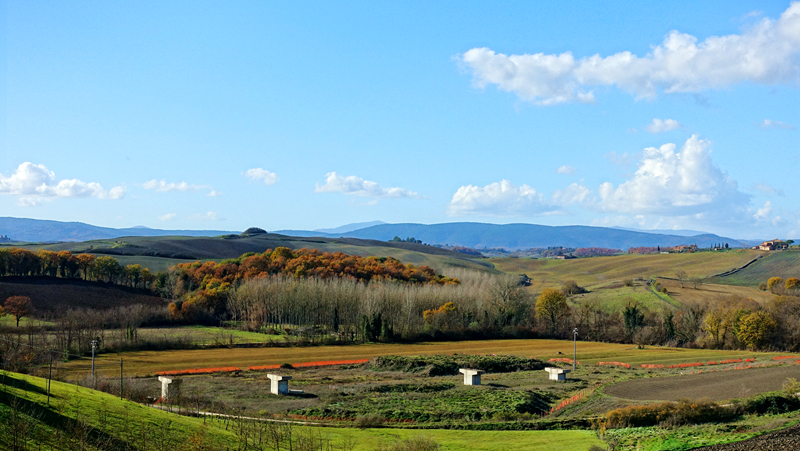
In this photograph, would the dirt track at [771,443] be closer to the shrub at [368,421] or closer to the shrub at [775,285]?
the shrub at [368,421]

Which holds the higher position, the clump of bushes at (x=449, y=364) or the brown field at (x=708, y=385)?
the brown field at (x=708, y=385)

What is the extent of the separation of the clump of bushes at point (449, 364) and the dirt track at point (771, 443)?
1509 inches

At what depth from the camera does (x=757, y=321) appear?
89750 mm

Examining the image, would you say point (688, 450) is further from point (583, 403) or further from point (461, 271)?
point (461, 271)

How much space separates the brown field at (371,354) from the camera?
66.8m

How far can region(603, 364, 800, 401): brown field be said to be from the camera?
4485 centimetres

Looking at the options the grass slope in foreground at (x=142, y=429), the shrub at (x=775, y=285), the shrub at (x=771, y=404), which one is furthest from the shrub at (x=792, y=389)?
the shrub at (x=775, y=285)

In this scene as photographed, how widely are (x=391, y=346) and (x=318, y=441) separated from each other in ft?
213

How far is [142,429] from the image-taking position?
2522cm

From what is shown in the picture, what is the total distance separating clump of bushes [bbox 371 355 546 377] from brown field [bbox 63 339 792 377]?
10.1m

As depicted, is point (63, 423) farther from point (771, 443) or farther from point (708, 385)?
point (708, 385)

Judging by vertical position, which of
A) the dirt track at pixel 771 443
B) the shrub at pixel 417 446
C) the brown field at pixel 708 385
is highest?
the shrub at pixel 417 446

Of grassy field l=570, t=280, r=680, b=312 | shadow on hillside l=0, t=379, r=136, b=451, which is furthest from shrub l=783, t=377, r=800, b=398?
grassy field l=570, t=280, r=680, b=312

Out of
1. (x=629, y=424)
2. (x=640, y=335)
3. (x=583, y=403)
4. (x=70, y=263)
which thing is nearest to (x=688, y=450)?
(x=629, y=424)
